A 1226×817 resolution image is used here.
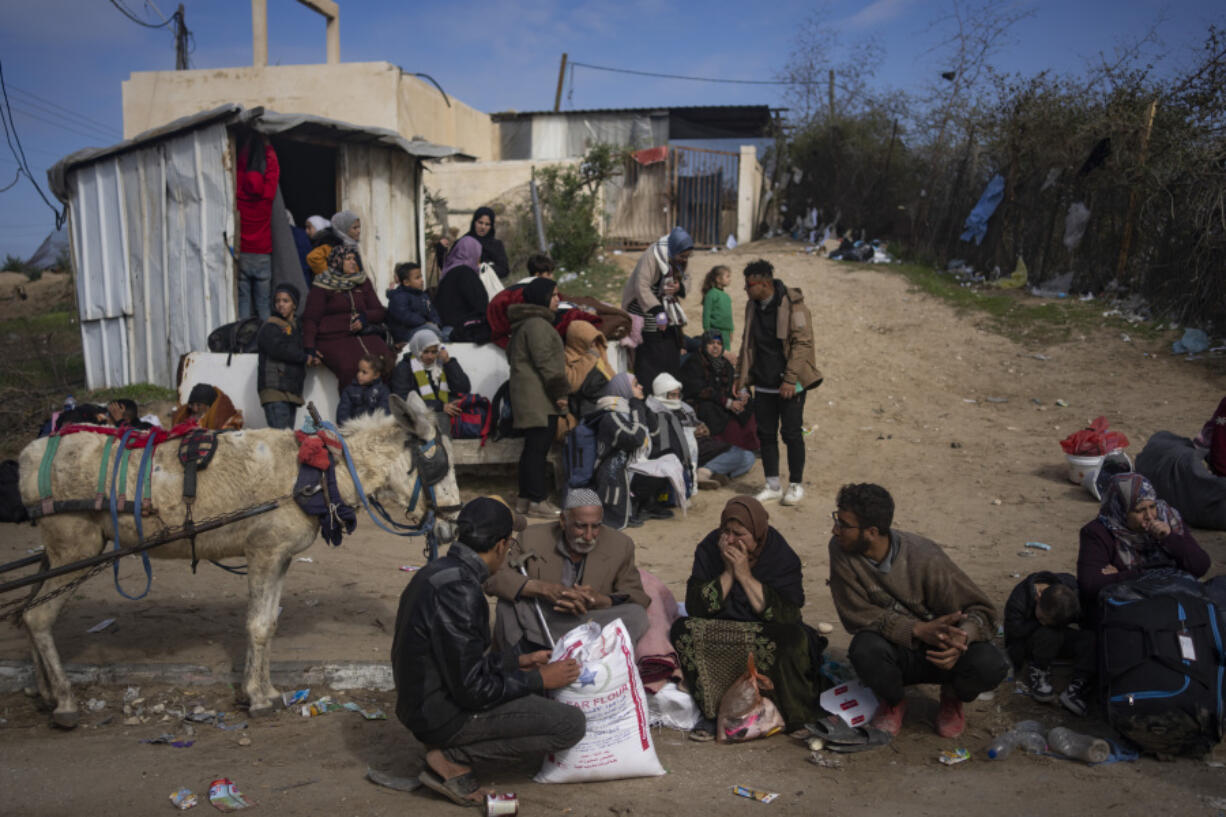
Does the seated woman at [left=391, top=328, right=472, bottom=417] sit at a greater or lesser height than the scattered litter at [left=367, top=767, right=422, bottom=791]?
greater

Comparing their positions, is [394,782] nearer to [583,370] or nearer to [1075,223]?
[583,370]

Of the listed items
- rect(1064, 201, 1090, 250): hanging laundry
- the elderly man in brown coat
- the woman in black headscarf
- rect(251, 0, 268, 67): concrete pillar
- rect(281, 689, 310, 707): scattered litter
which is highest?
rect(251, 0, 268, 67): concrete pillar

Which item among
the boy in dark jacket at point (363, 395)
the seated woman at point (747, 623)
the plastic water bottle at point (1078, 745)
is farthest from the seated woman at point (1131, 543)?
the boy in dark jacket at point (363, 395)

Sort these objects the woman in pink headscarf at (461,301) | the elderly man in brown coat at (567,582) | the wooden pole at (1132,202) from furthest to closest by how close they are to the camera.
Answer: the wooden pole at (1132,202) < the woman in pink headscarf at (461,301) < the elderly man in brown coat at (567,582)

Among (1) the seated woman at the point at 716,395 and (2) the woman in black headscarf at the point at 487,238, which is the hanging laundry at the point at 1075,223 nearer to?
(1) the seated woman at the point at 716,395

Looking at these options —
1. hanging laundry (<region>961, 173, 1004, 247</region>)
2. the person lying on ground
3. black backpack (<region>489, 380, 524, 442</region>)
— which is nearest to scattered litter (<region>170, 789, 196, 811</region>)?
the person lying on ground

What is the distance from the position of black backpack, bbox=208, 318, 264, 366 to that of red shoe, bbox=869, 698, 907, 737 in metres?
7.16

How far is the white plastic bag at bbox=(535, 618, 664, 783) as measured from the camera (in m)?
3.67

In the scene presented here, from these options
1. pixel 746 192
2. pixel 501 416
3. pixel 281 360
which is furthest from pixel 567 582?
pixel 746 192

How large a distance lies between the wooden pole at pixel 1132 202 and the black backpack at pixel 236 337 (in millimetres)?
12860

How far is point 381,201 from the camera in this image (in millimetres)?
11516

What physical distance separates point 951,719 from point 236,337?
25.1ft

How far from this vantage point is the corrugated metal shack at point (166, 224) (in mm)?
9633

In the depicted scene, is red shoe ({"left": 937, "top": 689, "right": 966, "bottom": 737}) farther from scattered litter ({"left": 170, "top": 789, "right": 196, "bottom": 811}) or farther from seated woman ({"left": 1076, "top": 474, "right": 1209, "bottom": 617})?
scattered litter ({"left": 170, "top": 789, "right": 196, "bottom": 811})
